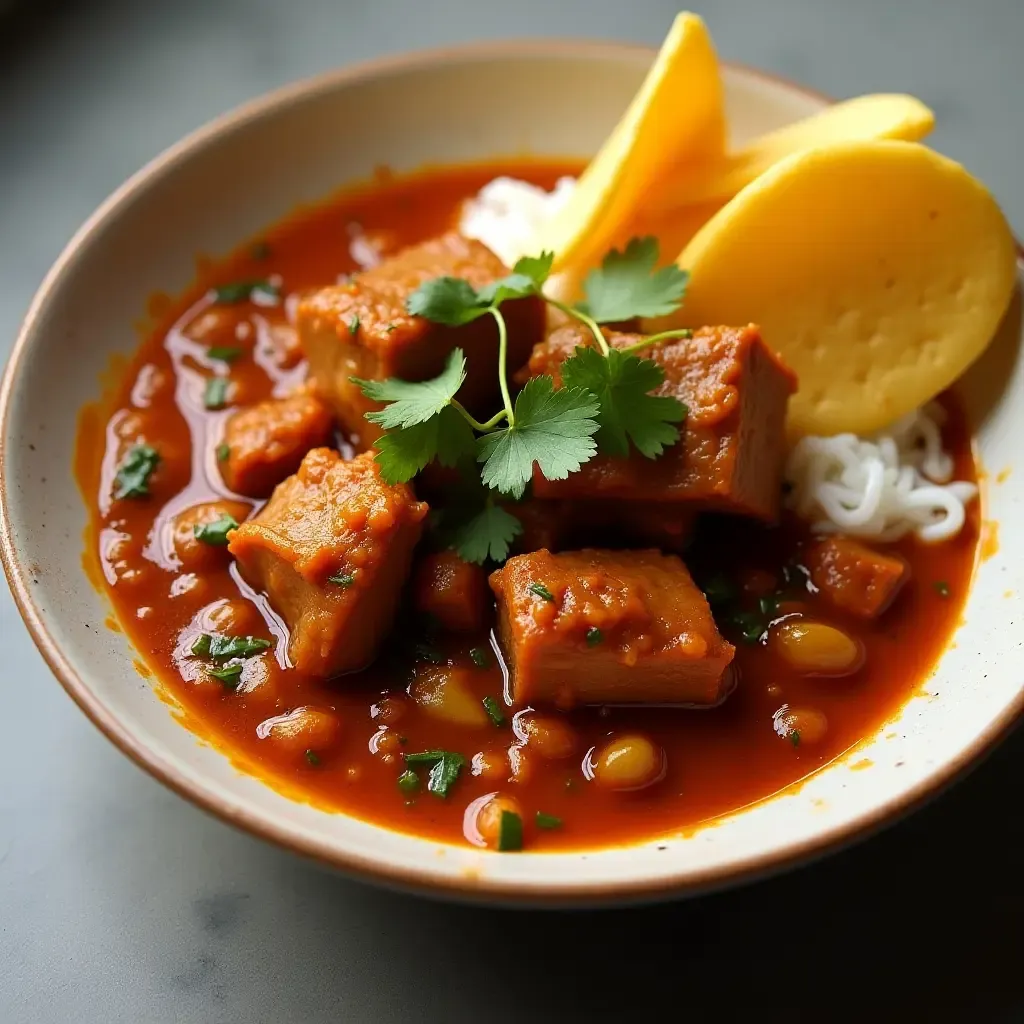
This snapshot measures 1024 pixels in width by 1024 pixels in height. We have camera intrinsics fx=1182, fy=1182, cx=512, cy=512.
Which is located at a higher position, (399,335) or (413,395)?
(399,335)

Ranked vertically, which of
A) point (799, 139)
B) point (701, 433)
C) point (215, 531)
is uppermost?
point (799, 139)

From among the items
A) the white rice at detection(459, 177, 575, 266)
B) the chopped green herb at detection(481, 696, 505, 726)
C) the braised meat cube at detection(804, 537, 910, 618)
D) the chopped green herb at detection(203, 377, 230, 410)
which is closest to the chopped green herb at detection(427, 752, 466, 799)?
the chopped green herb at detection(481, 696, 505, 726)

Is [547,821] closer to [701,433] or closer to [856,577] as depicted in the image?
[701,433]

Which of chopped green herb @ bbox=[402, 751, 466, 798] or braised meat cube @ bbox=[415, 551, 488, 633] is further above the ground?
braised meat cube @ bbox=[415, 551, 488, 633]

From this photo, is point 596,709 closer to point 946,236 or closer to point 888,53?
point 946,236

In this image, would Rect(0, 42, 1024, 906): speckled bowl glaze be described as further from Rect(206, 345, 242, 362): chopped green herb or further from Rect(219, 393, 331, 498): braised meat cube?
Rect(219, 393, 331, 498): braised meat cube

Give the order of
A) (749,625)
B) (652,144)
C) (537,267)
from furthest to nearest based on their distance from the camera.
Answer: (652,144) → (537,267) → (749,625)

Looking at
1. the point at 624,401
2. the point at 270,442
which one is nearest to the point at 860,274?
the point at 624,401
